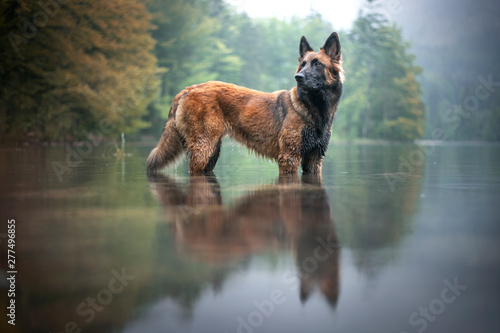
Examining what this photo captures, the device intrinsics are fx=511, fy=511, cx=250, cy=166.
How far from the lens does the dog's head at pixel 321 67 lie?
8.30 metres

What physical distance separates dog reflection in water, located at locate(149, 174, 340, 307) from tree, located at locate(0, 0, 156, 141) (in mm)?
18146

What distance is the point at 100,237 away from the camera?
12.7 ft

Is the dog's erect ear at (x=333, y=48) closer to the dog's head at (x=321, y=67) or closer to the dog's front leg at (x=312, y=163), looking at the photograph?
the dog's head at (x=321, y=67)

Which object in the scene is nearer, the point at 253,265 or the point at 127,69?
the point at 253,265

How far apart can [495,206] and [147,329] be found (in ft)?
14.2

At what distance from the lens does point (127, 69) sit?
25938mm

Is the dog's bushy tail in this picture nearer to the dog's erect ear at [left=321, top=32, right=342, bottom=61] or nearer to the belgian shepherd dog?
the belgian shepherd dog

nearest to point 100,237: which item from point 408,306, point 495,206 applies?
point 408,306

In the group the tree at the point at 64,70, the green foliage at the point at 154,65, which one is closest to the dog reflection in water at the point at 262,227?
the tree at the point at 64,70

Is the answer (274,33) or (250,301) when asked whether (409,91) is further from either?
(250,301)

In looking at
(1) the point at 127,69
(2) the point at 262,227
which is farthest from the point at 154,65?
(2) the point at 262,227

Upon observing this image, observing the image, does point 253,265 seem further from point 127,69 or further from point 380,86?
point 380,86

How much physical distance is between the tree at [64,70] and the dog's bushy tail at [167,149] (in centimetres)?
1475

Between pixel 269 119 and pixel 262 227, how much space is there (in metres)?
5.01
